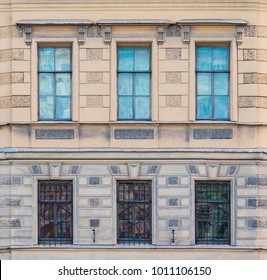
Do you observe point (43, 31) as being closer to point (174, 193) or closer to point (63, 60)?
point (63, 60)

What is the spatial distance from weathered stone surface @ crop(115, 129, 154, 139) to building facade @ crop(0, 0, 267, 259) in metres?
0.02

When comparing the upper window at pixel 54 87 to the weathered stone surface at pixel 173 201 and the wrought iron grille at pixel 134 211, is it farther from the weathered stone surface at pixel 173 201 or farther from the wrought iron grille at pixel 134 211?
the weathered stone surface at pixel 173 201

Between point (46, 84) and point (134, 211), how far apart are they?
3728 mm

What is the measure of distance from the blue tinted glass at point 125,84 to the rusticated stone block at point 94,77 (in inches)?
18.3

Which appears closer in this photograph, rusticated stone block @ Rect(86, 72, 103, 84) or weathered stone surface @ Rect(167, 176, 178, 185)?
weathered stone surface @ Rect(167, 176, 178, 185)

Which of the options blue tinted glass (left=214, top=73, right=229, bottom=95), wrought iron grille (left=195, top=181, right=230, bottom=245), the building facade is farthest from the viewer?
blue tinted glass (left=214, top=73, right=229, bottom=95)

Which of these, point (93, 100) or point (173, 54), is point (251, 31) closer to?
point (173, 54)

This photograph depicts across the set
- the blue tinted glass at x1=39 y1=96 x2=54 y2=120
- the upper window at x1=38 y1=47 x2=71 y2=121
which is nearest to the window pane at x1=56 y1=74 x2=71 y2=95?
the upper window at x1=38 y1=47 x2=71 y2=121

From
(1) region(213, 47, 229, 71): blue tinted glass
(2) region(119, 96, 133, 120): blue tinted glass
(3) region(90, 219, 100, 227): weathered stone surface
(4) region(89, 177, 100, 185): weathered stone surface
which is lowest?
(3) region(90, 219, 100, 227): weathered stone surface

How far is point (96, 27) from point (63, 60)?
3.72 feet

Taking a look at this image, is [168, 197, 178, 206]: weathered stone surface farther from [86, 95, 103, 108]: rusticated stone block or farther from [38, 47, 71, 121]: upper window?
[38, 47, 71, 121]: upper window

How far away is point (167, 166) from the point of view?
37.9 metres

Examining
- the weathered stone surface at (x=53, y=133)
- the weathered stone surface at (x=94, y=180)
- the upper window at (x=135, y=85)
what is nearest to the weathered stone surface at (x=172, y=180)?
the weathered stone surface at (x=94, y=180)

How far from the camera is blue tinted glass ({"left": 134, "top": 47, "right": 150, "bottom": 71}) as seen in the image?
3819 centimetres
